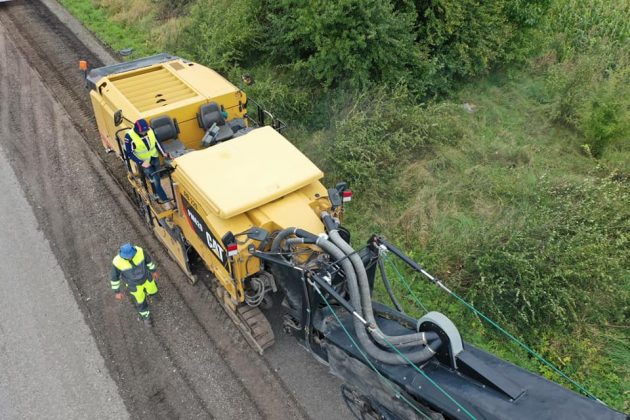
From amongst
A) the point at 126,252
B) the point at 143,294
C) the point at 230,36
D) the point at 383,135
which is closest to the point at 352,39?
the point at 383,135

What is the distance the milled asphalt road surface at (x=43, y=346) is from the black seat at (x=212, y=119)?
3.47 m

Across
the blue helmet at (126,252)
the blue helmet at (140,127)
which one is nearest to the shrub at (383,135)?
the blue helmet at (140,127)

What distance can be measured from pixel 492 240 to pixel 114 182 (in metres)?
7.32

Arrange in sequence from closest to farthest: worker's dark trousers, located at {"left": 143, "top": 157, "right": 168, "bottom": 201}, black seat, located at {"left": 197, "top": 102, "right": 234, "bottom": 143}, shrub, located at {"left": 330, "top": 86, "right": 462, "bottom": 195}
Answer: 1. worker's dark trousers, located at {"left": 143, "top": 157, "right": 168, "bottom": 201}
2. black seat, located at {"left": 197, "top": 102, "right": 234, "bottom": 143}
3. shrub, located at {"left": 330, "top": 86, "right": 462, "bottom": 195}

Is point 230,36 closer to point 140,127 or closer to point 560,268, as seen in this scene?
point 140,127

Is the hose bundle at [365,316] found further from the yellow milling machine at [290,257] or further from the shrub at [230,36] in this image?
the shrub at [230,36]

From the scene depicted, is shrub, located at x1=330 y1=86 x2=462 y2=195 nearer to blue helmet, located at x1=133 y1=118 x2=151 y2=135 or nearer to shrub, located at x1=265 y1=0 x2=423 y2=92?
shrub, located at x1=265 y1=0 x2=423 y2=92

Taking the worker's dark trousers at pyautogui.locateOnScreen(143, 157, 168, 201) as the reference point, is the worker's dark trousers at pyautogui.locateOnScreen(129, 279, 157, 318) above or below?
below

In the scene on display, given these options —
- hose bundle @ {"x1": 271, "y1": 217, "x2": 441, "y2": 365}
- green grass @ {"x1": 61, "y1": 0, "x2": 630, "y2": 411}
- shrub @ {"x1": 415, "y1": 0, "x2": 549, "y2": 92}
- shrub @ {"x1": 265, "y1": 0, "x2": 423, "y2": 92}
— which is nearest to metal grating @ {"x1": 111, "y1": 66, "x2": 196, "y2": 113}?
green grass @ {"x1": 61, "y1": 0, "x2": 630, "y2": 411}

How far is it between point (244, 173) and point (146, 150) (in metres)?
1.69

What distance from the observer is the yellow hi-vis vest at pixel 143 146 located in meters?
6.99

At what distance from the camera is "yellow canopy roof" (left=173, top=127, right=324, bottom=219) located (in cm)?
610

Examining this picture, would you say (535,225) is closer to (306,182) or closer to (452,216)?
(452,216)

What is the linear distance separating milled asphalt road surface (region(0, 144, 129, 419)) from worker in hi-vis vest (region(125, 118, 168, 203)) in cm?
235
